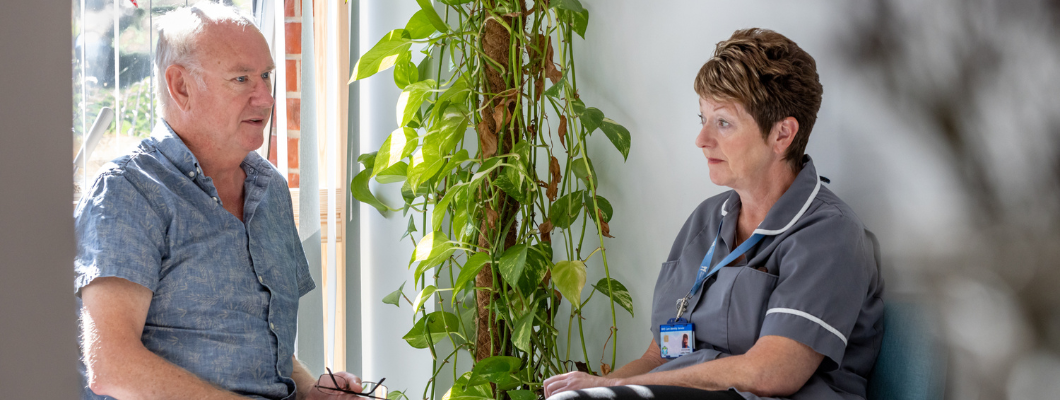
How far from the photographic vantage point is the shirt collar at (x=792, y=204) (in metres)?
1.24

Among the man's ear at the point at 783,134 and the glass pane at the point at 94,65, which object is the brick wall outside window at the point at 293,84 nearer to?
the glass pane at the point at 94,65

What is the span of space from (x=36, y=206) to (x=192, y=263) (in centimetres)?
127

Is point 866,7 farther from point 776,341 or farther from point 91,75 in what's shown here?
point 91,75

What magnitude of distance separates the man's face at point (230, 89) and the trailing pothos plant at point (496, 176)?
13.5 inches

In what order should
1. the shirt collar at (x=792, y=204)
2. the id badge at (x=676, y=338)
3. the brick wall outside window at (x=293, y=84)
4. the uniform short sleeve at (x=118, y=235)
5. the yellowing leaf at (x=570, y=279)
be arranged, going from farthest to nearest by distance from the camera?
1. the brick wall outside window at (x=293, y=84)
2. the yellowing leaf at (x=570, y=279)
3. the id badge at (x=676, y=338)
4. the shirt collar at (x=792, y=204)
5. the uniform short sleeve at (x=118, y=235)

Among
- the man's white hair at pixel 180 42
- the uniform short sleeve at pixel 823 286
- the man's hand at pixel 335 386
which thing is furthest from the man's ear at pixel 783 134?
the man's white hair at pixel 180 42

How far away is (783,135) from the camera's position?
130 cm

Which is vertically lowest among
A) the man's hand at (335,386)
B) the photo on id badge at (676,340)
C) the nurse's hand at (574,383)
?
the man's hand at (335,386)

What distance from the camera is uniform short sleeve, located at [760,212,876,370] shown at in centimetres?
113

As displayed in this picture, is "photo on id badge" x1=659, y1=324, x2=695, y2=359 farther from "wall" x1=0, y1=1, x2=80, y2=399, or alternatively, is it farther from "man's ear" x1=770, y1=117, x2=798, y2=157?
"wall" x1=0, y1=1, x2=80, y2=399

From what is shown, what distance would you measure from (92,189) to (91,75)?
1.42 feet

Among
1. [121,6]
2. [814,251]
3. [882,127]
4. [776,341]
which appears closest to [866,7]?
[882,127]

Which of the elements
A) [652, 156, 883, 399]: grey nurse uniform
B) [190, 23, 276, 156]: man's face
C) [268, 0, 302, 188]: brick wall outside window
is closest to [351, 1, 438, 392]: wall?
[268, 0, 302, 188]: brick wall outside window

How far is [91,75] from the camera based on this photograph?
1488 millimetres
